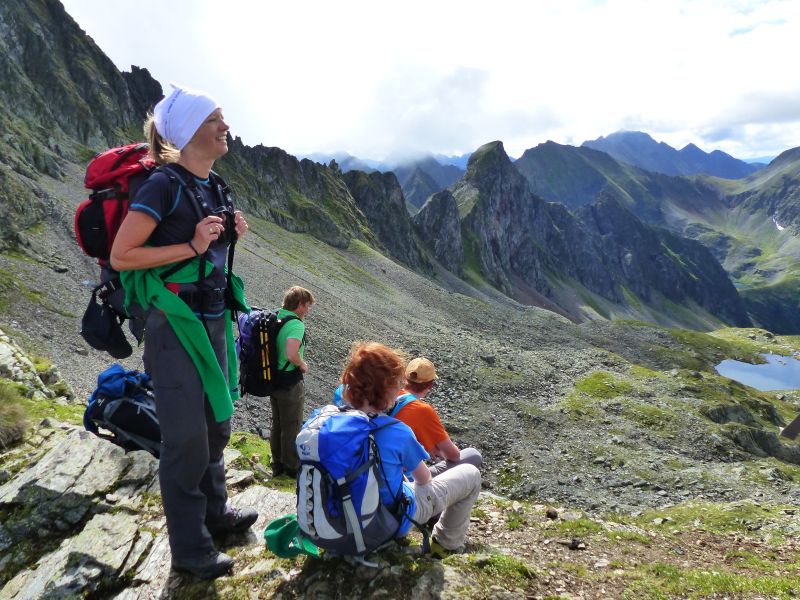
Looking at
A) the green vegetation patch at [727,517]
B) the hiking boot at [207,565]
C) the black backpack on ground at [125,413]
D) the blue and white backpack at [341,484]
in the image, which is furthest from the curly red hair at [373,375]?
the green vegetation patch at [727,517]

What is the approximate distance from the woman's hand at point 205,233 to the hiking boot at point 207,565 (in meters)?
3.57

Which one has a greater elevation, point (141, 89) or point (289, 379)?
point (141, 89)

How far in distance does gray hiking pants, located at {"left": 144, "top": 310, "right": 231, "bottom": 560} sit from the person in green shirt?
369 cm

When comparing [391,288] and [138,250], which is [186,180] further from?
[391,288]

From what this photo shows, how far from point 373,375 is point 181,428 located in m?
2.16

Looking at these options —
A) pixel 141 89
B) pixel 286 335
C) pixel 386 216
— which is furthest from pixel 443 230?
pixel 286 335

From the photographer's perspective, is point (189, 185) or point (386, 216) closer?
point (189, 185)

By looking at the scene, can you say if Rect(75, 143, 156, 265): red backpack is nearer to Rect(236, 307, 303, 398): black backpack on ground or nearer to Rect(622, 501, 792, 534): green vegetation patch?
Rect(236, 307, 303, 398): black backpack on ground

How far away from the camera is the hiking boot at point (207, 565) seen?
573cm

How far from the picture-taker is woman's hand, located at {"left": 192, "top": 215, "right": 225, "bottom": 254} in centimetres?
515

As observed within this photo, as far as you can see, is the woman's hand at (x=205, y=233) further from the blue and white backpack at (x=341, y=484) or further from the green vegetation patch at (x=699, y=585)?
the green vegetation patch at (x=699, y=585)

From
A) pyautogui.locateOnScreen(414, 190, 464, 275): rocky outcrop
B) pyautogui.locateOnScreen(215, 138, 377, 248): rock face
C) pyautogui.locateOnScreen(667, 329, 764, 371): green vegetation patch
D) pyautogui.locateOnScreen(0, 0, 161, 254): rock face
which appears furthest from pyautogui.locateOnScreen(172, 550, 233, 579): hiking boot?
pyautogui.locateOnScreen(414, 190, 464, 275): rocky outcrop

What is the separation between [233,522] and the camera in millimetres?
6695

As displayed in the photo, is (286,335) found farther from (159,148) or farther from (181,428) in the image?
(159,148)
